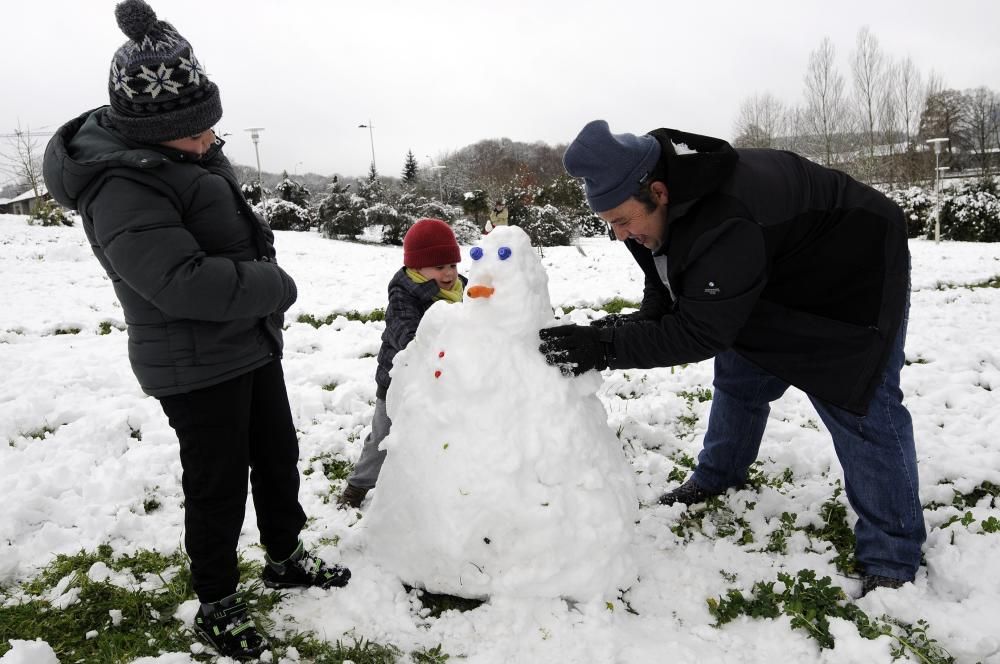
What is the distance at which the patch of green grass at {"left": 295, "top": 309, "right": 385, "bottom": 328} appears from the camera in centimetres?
722

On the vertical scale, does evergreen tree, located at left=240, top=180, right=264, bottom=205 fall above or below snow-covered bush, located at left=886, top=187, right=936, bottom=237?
above

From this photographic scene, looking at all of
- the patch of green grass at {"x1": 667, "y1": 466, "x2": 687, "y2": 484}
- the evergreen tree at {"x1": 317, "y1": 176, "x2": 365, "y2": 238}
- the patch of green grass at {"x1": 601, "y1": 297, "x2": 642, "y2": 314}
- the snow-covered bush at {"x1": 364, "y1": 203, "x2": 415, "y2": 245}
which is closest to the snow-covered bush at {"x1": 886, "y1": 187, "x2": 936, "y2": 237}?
the snow-covered bush at {"x1": 364, "y1": 203, "x2": 415, "y2": 245}

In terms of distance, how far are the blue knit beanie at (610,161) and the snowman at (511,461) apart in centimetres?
37

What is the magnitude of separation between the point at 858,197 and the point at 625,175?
38.4 inches

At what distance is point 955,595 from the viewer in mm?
2381

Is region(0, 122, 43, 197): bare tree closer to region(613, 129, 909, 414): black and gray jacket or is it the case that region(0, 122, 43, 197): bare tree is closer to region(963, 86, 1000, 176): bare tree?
region(613, 129, 909, 414): black and gray jacket

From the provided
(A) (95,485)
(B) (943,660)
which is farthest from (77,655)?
(B) (943,660)

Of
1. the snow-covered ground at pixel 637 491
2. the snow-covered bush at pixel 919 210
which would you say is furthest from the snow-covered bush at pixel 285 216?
the snow-covered bush at pixel 919 210

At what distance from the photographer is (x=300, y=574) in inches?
100

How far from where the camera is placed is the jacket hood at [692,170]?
2141 mm

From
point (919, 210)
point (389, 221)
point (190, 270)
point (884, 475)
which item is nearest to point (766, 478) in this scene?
point (884, 475)

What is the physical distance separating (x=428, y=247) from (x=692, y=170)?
4.76ft

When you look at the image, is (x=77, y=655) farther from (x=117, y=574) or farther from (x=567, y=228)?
(x=567, y=228)

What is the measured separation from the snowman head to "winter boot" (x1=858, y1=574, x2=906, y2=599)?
66.6 inches
